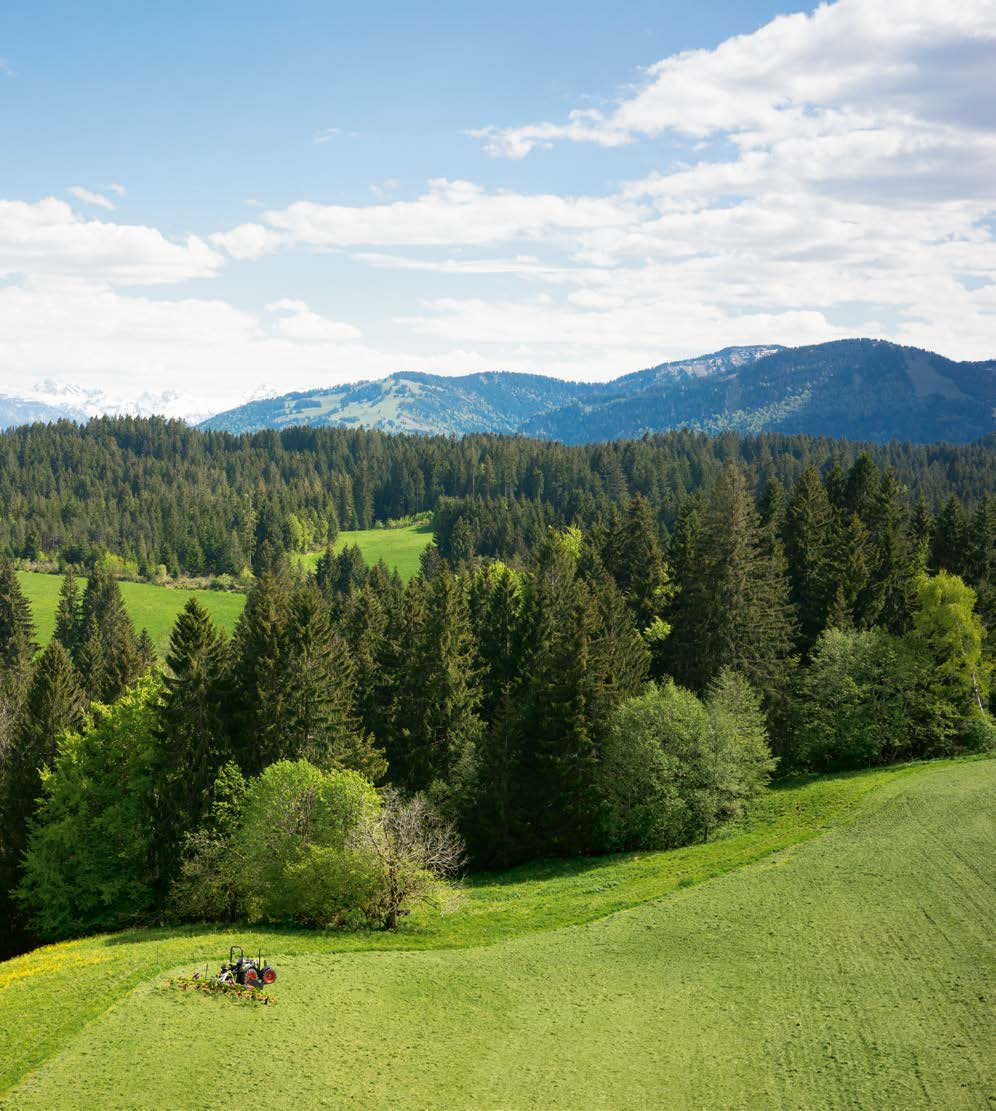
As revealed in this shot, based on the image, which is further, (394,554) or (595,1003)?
(394,554)

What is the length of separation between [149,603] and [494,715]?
115 metres

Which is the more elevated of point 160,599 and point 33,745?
point 33,745

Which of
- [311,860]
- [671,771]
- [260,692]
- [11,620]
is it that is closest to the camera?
[311,860]

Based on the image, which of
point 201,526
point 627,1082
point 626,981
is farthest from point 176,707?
point 201,526

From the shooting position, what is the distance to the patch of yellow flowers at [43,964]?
31375 mm

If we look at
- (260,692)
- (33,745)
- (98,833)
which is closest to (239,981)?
(260,692)

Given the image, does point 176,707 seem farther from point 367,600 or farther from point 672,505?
point 672,505

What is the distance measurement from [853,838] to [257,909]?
28.1 m

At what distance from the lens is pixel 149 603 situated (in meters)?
151

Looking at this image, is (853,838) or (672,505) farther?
(672,505)

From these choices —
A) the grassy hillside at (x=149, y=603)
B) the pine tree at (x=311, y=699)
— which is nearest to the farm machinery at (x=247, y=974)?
the pine tree at (x=311, y=699)

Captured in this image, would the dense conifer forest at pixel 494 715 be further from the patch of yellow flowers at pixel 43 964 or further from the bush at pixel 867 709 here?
the patch of yellow flowers at pixel 43 964

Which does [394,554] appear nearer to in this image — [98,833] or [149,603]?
[149,603]

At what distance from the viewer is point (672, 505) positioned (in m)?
172
